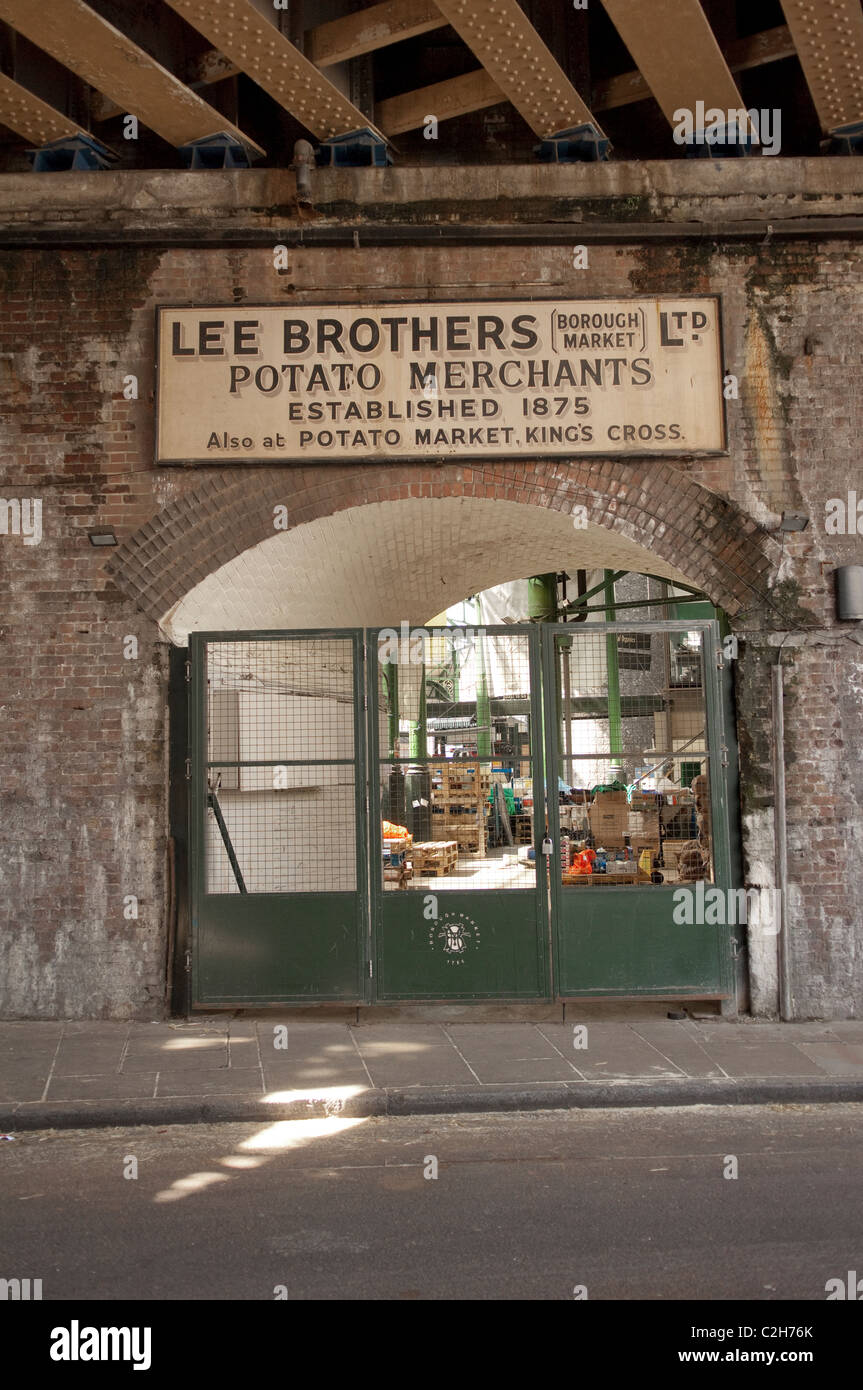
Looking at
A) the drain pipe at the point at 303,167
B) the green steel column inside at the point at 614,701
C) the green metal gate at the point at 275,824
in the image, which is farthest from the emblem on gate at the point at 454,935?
the drain pipe at the point at 303,167

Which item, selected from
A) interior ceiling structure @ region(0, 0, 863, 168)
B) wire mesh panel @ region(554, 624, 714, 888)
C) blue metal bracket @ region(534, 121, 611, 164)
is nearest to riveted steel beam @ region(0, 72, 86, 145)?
interior ceiling structure @ region(0, 0, 863, 168)

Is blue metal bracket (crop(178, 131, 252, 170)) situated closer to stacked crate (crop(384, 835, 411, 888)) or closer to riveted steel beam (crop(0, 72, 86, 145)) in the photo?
riveted steel beam (crop(0, 72, 86, 145))

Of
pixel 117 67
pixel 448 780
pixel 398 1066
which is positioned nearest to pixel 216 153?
pixel 117 67

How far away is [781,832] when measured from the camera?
8375 mm

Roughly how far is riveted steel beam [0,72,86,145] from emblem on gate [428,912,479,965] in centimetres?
673

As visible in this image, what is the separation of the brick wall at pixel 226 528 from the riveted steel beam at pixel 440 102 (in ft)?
3.52

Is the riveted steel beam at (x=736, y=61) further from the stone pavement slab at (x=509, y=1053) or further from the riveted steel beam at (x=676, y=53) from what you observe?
the stone pavement slab at (x=509, y=1053)

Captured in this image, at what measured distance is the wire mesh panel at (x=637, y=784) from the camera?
8.53 metres

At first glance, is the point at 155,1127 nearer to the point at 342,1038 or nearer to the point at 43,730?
the point at 342,1038

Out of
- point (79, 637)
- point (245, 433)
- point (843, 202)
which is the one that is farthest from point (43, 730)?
point (843, 202)

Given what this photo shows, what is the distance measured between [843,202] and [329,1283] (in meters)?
8.42

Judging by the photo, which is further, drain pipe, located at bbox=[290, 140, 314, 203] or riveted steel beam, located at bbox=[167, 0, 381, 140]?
drain pipe, located at bbox=[290, 140, 314, 203]

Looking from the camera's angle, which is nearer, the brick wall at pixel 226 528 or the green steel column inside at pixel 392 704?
the brick wall at pixel 226 528

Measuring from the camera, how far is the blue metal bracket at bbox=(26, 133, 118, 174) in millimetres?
8688
